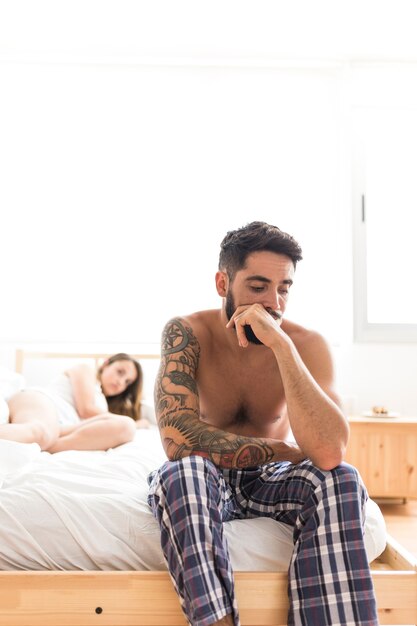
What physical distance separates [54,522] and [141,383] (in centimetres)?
182

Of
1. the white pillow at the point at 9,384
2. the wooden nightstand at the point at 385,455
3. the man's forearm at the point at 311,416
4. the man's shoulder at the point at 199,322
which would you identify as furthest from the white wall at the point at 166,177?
the man's forearm at the point at 311,416

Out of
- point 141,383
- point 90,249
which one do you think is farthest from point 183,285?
point 141,383

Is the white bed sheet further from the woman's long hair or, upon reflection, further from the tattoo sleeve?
the woman's long hair

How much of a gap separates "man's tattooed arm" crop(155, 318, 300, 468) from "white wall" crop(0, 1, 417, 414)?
219 centimetres

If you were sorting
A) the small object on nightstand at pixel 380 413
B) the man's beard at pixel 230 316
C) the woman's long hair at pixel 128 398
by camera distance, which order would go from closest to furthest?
1. the man's beard at pixel 230 316
2. the woman's long hair at pixel 128 398
3. the small object on nightstand at pixel 380 413

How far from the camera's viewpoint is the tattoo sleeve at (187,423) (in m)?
1.55

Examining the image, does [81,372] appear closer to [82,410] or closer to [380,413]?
[82,410]

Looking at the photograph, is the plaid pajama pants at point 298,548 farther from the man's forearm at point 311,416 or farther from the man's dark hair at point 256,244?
the man's dark hair at point 256,244

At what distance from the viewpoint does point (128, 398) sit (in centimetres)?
331

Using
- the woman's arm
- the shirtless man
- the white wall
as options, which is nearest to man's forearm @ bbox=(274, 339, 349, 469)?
the shirtless man

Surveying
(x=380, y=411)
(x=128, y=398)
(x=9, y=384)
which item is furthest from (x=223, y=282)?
(x=380, y=411)

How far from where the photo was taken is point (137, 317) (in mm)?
3920

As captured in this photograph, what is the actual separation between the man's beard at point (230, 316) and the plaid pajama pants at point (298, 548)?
1.26 ft

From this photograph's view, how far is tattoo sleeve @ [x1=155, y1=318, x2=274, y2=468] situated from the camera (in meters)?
1.55
